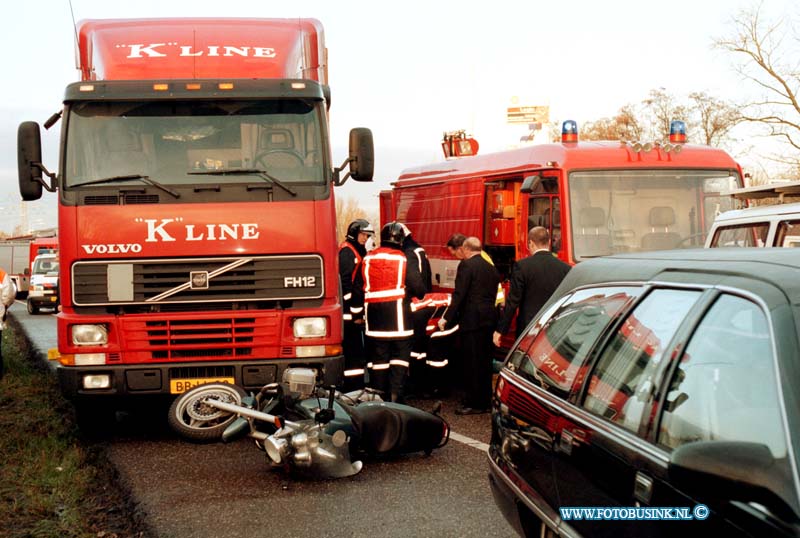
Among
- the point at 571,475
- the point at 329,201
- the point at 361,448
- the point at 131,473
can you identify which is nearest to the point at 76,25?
the point at 329,201

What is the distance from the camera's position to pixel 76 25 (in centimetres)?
1016

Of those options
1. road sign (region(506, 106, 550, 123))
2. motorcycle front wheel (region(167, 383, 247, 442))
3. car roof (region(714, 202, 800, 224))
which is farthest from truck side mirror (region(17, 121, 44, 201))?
road sign (region(506, 106, 550, 123))

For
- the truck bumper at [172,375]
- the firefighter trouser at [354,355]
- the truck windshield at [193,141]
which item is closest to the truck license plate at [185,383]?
the truck bumper at [172,375]

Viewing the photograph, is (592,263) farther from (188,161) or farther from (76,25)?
(76,25)

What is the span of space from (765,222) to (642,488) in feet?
16.8

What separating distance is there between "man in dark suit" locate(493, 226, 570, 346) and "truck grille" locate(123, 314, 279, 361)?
2320 mm

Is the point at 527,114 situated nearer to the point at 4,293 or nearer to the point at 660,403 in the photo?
the point at 4,293

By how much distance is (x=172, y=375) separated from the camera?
8852 millimetres

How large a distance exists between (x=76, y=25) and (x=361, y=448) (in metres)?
5.14

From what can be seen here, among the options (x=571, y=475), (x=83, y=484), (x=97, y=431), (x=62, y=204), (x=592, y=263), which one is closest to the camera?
(x=571, y=475)

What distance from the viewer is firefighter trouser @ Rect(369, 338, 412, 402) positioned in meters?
10.5

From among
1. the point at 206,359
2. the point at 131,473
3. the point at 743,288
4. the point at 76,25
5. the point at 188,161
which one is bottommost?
the point at 131,473

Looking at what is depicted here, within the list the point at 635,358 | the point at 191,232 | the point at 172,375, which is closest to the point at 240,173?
the point at 191,232

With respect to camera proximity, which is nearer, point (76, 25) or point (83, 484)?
point (83, 484)
